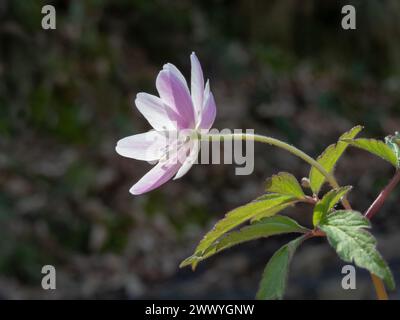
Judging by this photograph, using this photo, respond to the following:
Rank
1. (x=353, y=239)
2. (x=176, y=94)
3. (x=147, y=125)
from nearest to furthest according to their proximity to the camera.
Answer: (x=353, y=239), (x=176, y=94), (x=147, y=125)

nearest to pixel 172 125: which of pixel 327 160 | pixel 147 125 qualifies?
pixel 327 160

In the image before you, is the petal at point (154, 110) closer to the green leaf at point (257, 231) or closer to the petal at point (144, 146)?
the petal at point (144, 146)

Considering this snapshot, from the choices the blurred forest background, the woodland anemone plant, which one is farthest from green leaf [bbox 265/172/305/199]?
the blurred forest background

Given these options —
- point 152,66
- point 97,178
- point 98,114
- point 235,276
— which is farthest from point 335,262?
point 152,66

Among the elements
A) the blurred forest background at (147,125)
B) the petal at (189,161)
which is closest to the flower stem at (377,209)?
the petal at (189,161)

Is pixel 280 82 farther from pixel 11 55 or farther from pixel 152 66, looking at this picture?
pixel 11 55

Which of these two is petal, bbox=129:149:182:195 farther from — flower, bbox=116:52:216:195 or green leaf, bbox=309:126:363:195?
green leaf, bbox=309:126:363:195

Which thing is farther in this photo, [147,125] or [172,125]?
[147,125]

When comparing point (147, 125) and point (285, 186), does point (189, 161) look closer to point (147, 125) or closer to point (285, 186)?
point (285, 186)
